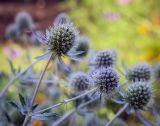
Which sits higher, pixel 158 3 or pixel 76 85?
pixel 158 3

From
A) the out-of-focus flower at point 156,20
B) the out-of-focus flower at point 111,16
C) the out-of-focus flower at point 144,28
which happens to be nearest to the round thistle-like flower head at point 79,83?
the out-of-focus flower at point 144,28

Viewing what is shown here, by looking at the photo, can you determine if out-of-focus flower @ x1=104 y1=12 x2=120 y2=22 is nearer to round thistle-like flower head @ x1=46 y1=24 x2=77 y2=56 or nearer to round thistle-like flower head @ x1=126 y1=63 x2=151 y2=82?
round thistle-like flower head @ x1=126 y1=63 x2=151 y2=82

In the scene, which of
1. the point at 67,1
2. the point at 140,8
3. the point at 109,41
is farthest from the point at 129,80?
the point at 67,1

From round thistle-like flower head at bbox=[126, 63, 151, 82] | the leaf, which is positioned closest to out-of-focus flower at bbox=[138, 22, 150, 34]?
round thistle-like flower head at bbox=[126, 63, 151, 82]

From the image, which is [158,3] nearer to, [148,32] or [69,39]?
[148,32]

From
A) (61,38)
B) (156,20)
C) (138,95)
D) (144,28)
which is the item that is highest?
(156,20)

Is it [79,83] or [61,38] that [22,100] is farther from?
[79,83]

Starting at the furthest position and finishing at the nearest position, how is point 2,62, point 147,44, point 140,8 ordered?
point 140,8, point 147,44, point 2,62

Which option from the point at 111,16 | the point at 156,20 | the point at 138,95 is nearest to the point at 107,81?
the point at 138,95
